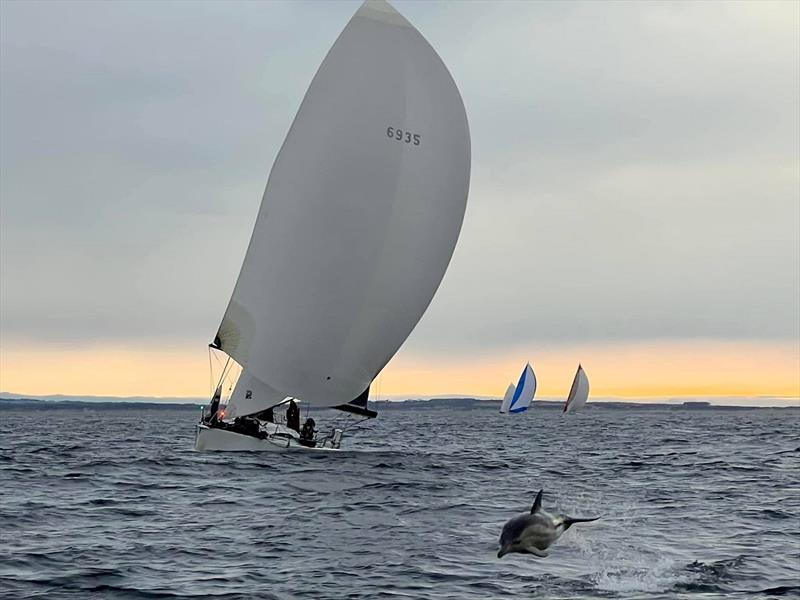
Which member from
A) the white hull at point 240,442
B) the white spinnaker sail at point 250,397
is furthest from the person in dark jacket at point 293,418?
the white hull at point 240,442

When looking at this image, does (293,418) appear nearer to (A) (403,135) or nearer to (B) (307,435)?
(B) (307,435)

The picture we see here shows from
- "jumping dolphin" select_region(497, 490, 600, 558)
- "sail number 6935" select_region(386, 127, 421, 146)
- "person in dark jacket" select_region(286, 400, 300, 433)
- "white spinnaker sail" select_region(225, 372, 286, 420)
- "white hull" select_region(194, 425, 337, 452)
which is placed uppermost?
"sail number 6935" select_region(386, 127, 421, 146)

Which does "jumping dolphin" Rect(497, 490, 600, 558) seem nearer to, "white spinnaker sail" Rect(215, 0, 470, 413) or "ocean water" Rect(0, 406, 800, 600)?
"ocean water" Rect(0, 406, 800, 600)

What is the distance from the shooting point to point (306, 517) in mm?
21016

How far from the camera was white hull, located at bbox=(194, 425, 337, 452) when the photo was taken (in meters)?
33.4

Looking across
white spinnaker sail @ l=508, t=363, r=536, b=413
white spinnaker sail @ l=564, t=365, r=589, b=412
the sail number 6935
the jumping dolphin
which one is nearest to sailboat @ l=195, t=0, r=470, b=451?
the sail number 6935

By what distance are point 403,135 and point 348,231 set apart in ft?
12.7

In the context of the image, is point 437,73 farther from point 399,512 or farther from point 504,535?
point 504,535

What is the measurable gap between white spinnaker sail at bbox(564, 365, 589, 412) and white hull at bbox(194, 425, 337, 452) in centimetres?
8905

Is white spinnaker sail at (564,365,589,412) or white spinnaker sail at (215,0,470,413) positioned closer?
white spinnaker sail at (215,0,470,413)

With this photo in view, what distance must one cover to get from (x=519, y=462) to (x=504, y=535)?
27.0 metres

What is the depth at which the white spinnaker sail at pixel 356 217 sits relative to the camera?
33.2m

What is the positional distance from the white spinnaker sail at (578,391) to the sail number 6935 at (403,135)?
89132mm

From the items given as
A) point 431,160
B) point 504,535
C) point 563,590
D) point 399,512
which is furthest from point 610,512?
point 431,160
